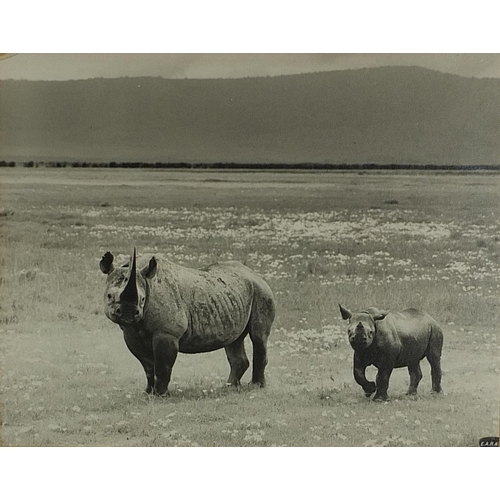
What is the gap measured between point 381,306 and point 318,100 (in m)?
1.21

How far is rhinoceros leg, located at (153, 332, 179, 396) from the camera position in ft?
11.8

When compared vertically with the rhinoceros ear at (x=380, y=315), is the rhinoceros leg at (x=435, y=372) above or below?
below

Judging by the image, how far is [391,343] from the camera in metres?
3.66

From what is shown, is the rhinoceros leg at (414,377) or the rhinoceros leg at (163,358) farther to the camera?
the rhinoceros leg at (414,377)

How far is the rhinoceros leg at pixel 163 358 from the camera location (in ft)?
11.8

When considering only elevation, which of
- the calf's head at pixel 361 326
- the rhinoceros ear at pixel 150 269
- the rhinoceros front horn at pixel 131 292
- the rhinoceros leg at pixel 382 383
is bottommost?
the rhinoceros leg at pixel 382 383

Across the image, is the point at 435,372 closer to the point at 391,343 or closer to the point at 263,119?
the point at 391,343

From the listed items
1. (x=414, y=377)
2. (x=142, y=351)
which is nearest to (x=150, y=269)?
(x=142, y=351)

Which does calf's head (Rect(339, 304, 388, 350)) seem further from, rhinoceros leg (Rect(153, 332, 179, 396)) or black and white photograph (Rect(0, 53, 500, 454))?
rhinoceros leg (Rect(153, 332, 179, 396))

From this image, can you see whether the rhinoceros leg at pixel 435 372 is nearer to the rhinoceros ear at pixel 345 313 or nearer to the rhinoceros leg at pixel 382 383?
the rhinoceros leg at pixel 382 383

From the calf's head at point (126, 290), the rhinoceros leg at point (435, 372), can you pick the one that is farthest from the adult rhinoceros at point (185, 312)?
the rhinoceros leg at point (435, 372)

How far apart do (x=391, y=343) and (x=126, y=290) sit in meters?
1.50

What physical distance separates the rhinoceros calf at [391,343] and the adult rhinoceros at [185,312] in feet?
1.70

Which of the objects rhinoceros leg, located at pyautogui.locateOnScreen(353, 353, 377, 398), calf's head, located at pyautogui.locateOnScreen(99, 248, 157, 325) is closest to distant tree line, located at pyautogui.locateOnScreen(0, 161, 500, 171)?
calf's head, located at pyautogui.locateOnScreen(99, 248, 157, 325)
